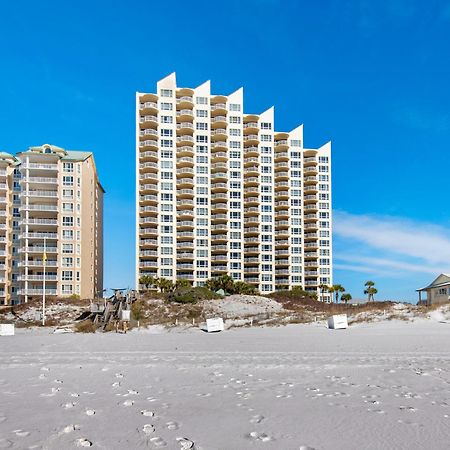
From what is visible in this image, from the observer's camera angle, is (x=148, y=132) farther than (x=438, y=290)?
Yes

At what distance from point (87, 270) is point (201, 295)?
30046 millimetres

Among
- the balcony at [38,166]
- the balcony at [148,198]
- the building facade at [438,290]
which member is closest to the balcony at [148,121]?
the balcony at [148,198]

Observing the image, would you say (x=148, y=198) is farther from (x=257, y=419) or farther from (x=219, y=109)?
(x=257, y=419)

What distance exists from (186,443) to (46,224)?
78.5m

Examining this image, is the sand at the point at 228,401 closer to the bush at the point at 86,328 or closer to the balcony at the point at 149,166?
the bush at the point at 86,328

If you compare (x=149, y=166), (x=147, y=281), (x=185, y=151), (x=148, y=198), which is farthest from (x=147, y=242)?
(x=185, y=151)

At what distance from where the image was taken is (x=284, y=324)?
3359 centimetres

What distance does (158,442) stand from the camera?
5.59m

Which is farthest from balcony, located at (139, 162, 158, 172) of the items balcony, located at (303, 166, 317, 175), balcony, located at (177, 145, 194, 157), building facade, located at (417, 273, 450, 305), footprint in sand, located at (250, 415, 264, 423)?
footprint in sand, located at (250, 415, 264, 423)

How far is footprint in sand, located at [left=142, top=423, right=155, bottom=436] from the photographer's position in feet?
19.7

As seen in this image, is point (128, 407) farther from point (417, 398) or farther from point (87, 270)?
point (87, 270)

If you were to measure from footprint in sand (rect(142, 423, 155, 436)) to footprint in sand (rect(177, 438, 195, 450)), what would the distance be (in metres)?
0.52

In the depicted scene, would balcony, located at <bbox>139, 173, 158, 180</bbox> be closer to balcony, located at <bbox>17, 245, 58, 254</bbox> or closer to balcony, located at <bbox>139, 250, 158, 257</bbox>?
balcony, located at <bbox>139, 250, 158, 257</bbox>

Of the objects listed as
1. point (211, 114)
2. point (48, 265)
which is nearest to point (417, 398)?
point (48, 265)
